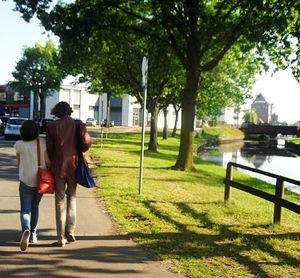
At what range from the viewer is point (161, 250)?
4.48 m

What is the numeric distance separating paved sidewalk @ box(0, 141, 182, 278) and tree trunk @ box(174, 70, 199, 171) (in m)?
7.28

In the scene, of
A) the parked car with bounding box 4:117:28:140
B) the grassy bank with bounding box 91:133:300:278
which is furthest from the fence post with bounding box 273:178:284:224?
the parked car with bounding box 4:117:28:140

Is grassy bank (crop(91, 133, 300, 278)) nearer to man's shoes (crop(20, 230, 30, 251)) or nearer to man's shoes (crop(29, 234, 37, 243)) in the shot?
man's shoes (crop(29, 234, 37, 243))

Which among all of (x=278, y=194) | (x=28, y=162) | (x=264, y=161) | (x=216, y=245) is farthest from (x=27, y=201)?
(x=264, y=161)

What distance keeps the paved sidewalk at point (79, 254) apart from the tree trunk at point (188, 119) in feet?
23.9

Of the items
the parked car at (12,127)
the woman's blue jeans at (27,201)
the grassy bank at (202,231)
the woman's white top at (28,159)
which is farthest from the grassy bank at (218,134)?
the woman's white top at (28,159)

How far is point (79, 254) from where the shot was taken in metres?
4.15

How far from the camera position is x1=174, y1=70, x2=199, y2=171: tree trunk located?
503 inches

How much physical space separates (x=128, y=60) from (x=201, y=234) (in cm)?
1529

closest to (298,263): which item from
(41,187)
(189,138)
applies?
(41,187)

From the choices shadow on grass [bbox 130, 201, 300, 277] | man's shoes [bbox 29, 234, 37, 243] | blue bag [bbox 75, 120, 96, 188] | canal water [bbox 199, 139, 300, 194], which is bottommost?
canal water [bbox 199, 139, 300, 194]

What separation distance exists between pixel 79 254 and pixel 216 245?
1.94 metres

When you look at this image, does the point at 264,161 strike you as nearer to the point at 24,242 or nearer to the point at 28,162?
the point at 28,162

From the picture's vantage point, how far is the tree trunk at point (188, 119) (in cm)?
1277
